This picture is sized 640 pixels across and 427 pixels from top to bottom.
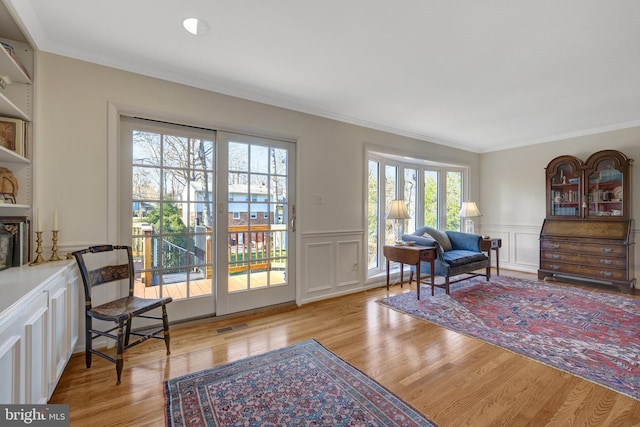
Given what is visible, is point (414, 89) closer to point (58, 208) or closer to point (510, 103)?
point (510, 103)

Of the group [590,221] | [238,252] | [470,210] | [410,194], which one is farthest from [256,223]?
[590,221]

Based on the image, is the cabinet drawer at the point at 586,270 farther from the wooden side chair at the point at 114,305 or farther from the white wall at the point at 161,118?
the wooden side chair at the point at 114,305

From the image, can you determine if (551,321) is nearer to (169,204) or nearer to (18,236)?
(169,204)

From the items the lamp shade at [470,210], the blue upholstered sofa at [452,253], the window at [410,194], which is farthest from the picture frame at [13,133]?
the lamp shade at [470,210]

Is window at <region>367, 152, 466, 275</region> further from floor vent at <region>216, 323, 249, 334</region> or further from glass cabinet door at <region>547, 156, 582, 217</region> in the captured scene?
floor vent at <region>216, 323, 249, 334</region>

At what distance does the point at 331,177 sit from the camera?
3.71m

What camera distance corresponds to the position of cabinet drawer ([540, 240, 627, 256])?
155 inches

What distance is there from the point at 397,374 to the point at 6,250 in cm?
266

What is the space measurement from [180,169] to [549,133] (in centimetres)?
544

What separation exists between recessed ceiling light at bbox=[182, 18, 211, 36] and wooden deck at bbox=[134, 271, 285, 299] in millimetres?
2116

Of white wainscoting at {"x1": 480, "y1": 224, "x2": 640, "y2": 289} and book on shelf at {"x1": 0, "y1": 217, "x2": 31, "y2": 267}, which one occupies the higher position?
book on shelf at {"x1": 0, "y1": 217, "x2": 31, "y2": 267}

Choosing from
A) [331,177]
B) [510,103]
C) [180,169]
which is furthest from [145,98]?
[510,103]

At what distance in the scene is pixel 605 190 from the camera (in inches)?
168

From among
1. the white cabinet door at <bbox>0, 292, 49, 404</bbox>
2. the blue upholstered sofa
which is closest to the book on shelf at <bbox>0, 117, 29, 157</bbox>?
the white cabinet door at <bbox>0, 292, 49, 404</bbox>
